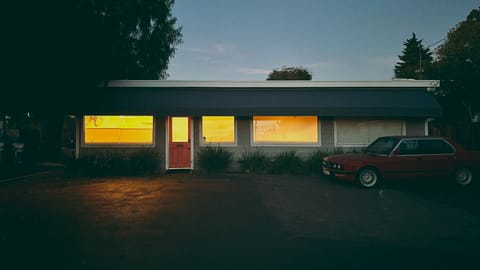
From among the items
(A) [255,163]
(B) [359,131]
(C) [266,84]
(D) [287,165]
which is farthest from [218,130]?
(B) [359,131]

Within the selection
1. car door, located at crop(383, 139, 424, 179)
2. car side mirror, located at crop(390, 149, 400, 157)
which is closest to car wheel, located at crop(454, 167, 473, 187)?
car door, located at crop(383, 139, 424, 179)

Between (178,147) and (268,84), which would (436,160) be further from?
(178,147)

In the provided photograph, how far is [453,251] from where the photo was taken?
12.7ft

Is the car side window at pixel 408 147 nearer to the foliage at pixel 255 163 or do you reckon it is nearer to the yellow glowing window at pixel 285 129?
the yellow glowing window at pixel 285 129

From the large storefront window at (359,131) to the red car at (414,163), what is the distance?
132 inches

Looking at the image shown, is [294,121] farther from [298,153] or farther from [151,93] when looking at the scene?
[151,93]

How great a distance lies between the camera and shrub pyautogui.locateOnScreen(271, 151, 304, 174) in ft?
36.4

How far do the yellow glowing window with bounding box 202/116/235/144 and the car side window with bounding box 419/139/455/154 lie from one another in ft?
22.7

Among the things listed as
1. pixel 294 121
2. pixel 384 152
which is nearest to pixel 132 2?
pixel 294 121

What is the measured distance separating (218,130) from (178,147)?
1.90 m

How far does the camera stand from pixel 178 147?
11781 millimetres

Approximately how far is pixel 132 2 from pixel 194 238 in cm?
1673

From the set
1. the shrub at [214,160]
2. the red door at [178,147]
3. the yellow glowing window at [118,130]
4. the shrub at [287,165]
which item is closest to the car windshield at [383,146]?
the shrub at [287,165]

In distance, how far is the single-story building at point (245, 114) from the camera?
1072 cm
